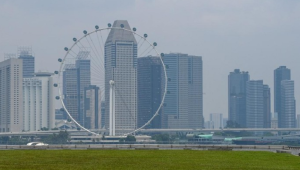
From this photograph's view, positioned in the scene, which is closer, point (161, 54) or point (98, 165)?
point (98, 165)

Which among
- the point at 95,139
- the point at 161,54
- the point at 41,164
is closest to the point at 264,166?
the point at 41,164

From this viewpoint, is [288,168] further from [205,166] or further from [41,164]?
[41,164]

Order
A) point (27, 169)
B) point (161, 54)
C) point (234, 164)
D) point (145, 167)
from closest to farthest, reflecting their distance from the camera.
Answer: point (27, 169), point (145, 167), point (234, 164), point (161, 54)

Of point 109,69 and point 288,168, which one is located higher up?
point 109,69

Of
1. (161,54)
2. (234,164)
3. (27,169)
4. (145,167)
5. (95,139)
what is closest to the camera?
(27,169)

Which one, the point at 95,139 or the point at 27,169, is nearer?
the point at 27,169

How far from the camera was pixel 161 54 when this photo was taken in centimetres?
14062

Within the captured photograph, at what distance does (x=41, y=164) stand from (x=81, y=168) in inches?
172

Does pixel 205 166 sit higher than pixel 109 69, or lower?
lower

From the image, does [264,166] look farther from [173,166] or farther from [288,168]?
[173,166]

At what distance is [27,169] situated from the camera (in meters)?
38.5

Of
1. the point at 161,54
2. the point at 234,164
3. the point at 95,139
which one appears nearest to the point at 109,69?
the point at 95,139

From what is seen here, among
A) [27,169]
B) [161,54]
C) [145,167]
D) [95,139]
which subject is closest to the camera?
[27,169]

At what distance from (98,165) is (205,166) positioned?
5.65 metres
